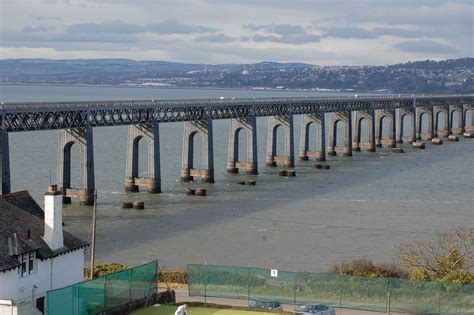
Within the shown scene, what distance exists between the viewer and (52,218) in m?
30.0

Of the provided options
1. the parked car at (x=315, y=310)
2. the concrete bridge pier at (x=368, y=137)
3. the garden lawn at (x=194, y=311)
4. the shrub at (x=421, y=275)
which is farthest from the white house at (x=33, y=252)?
the concrete bridge pier at (x=368, y=137)

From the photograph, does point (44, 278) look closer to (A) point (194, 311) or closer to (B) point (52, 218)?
(B) point (52, 218)

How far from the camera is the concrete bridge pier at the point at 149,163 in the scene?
2879 inches

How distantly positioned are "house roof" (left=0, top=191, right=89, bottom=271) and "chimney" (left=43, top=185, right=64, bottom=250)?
0.19 m

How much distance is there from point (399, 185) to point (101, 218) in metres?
30.1

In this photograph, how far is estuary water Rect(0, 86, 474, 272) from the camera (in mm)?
47906

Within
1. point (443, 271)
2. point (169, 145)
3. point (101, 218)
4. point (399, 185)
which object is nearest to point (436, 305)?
point (443, 271)

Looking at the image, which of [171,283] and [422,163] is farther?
[422,163]

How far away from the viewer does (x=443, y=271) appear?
3644 centimetres

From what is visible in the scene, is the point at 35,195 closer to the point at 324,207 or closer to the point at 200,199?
the point at 200,199

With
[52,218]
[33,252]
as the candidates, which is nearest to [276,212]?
[52,218]

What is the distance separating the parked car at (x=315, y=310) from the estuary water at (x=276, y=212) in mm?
13041

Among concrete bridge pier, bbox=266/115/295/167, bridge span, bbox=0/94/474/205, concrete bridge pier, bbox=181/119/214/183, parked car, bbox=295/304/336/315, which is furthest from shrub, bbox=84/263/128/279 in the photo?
concrete bridge pier, bbox=266/115/295/167

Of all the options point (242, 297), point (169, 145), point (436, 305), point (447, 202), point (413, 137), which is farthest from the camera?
point (413, 137)
